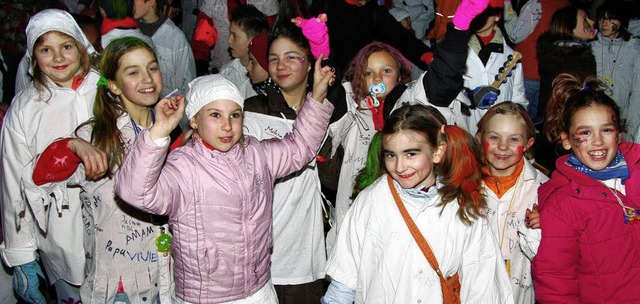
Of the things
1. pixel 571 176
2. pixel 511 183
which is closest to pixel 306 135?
pixel 511 183

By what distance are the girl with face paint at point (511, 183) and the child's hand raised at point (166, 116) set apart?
6.25ft

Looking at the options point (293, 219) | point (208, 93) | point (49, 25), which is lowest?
point (293, 219)

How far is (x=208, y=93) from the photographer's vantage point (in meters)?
3.57

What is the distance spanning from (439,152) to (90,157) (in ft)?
6.02

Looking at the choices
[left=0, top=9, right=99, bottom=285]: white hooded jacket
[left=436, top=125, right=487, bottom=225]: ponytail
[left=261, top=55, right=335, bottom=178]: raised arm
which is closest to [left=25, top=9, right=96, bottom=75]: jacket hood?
[left=0, top=9, right=99, bottom=285]: white hooded jacket

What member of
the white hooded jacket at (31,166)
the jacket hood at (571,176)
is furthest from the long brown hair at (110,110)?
the jacket hood at (571,176)

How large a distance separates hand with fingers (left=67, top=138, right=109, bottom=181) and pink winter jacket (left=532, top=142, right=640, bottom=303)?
7.95 ft

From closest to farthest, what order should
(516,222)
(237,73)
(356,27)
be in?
1. (516,222)
2. (356,27)
3. (237,73)

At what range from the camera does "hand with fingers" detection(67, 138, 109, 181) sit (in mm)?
3535

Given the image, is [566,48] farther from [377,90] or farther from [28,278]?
[28,278]

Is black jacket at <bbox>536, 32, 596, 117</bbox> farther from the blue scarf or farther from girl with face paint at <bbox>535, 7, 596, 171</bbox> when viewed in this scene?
the blue scarf

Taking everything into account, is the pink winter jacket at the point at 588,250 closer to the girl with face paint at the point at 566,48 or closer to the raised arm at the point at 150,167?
the raised arm at the point at 150,167

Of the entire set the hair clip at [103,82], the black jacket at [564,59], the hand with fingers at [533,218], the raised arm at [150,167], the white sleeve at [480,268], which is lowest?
the white sleeve at [480,268]

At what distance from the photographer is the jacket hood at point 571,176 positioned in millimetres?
3871
